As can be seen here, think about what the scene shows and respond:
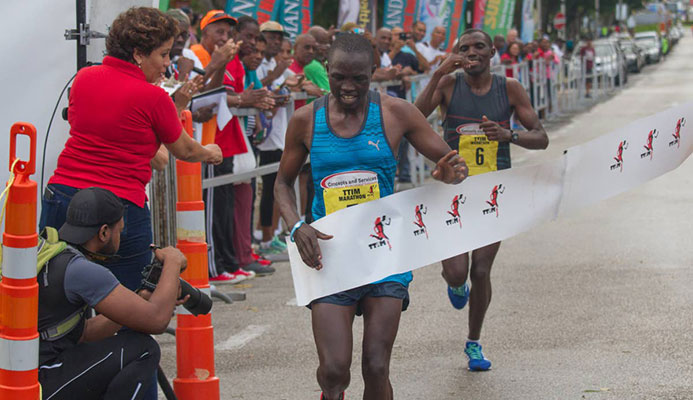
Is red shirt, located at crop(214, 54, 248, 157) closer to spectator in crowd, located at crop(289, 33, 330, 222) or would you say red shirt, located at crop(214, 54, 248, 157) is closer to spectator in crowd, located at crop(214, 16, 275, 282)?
spectator in crowd, located at crop(214, 16, 275, 282)

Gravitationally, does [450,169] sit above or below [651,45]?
above

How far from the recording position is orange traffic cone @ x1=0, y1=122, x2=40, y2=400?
12.8 ft

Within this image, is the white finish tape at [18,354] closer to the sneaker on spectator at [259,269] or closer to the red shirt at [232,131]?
the red shirt at [232,131]

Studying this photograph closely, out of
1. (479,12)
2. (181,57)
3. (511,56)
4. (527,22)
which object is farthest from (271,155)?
(527,22)

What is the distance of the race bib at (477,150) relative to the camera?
270 inches

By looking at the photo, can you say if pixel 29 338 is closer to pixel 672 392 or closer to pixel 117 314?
pixel 117 314

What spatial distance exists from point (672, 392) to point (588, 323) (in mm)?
1714

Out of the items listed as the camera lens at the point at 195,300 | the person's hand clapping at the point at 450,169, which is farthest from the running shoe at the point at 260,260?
the person's hand clapping at the point at 450,169

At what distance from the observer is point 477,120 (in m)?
6.90

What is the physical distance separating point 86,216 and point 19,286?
63cm

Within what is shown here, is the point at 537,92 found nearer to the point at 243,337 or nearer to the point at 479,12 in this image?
the point at 479,12

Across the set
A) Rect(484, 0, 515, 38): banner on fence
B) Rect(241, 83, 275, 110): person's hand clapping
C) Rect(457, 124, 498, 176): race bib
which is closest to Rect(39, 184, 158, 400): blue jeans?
Rect(457, 124, 498, 176): race bib

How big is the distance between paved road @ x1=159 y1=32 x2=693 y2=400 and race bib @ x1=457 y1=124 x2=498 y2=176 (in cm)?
114

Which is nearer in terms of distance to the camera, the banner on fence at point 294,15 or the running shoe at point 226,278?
the running shoe at point 226,278
